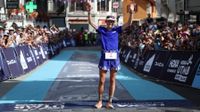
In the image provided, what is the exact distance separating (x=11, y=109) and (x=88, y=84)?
5.37m

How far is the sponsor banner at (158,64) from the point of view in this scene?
1911 cm

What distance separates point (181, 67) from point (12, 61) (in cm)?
652

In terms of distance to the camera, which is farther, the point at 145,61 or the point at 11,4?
the point at 11,4

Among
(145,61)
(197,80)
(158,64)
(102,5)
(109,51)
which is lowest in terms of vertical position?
(102,5)

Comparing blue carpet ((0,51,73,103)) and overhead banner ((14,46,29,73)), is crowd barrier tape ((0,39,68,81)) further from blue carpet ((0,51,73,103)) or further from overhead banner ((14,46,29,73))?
blue carpet ((0,51,73,103))

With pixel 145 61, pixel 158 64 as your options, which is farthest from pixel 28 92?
pixel 145 61

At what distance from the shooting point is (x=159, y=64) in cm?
1967

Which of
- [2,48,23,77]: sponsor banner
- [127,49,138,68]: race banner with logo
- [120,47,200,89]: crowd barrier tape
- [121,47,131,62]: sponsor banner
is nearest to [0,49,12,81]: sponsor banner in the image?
[2,48,23,77]: sponsor banner

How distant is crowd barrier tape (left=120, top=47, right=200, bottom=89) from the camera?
16.3 meters

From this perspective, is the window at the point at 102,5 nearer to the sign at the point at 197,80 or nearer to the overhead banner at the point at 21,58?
the overhead banner at the point at 21,58

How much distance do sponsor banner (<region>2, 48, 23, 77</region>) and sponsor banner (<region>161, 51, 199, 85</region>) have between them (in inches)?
218

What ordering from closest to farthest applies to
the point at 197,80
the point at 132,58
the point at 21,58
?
1. the point at 197,80
2. the point at 21,58
3. the point at 132,58

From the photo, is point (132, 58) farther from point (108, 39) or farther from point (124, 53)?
point (108, 39)

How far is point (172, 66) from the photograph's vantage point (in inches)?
712
